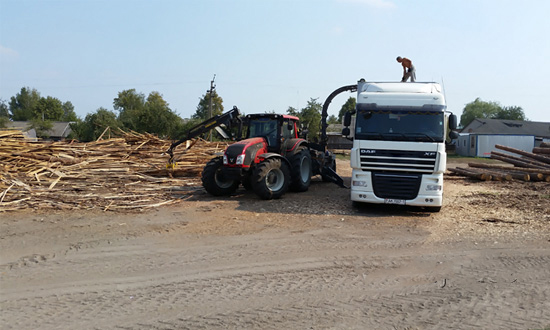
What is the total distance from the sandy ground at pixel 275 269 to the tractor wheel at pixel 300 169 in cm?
245

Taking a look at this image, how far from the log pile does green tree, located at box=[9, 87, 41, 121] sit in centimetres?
8099

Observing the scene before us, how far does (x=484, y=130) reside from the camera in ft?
196

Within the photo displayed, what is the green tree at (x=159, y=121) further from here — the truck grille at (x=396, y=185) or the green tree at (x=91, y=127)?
the truck grille at (x=396, y=185)

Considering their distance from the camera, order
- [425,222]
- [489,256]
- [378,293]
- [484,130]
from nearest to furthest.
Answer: [378,293] < [489,256] < [425,222] < [484,130]

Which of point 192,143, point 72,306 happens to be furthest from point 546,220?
point 192,143

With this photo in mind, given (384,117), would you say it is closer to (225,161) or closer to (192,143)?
(225,161)

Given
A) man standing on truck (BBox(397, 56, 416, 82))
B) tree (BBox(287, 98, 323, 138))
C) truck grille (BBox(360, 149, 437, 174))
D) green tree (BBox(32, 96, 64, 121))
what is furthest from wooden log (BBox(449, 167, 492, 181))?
green tree (BBox(32, 96, 64, 121))

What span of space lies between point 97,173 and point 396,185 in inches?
406

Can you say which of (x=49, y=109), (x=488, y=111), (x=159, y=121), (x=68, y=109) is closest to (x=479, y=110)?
(x=488, y=111)

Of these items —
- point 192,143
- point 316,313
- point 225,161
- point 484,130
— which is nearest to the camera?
point 316,313

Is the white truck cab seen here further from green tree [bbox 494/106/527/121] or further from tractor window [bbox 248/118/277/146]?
green tree [bbox 494/106/527/121]

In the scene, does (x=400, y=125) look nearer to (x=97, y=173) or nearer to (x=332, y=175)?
(x=332, y=175)

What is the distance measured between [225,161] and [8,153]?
346 inches

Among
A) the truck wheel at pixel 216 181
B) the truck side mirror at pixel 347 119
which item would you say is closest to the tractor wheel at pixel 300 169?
the truck wheel at pixel 216 181
